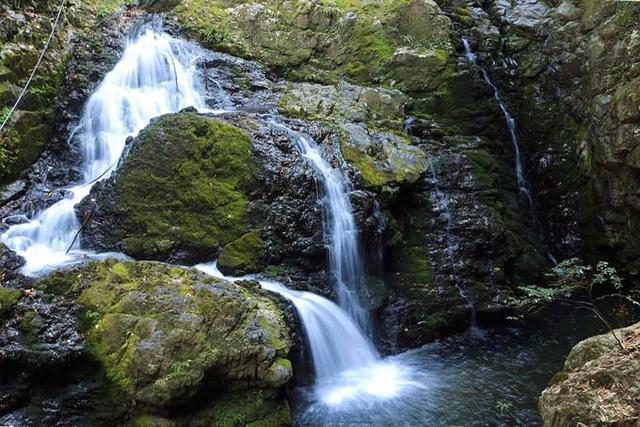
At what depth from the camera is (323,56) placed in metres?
12.1

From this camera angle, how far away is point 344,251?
7676 mm

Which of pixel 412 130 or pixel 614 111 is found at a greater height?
pixel 412 130

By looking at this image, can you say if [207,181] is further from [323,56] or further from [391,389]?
[323,56]

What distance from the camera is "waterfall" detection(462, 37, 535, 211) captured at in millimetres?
11336

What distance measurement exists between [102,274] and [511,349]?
582cm

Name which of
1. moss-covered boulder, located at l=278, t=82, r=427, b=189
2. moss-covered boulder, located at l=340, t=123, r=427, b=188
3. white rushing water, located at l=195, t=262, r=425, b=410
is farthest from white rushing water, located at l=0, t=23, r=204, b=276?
moss-covered boulder, located at l=340, t=123, r=427, b=188

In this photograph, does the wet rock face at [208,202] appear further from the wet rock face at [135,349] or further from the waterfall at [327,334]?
the wet rock face at [135,349]

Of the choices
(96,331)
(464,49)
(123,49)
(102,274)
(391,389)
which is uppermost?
(123,49)

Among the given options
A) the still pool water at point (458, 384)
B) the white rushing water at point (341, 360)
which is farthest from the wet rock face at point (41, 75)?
the still pool water at point (458, 384)

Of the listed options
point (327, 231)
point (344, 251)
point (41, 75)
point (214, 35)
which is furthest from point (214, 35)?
point (344, 251)

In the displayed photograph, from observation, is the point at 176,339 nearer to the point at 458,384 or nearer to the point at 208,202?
the point at 208,202

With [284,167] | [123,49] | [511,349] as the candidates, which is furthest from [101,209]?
[511,349]

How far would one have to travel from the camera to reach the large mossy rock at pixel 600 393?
3482 mm

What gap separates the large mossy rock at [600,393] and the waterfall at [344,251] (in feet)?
11.6
